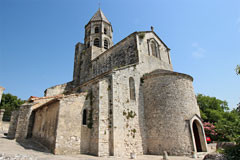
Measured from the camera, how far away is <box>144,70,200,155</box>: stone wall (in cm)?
1117

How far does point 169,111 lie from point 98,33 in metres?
18.4

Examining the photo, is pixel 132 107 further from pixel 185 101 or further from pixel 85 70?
pixel 85 70

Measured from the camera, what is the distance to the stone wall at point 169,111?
36.7ft

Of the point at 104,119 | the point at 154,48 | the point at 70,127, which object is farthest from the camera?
the point at 154,48

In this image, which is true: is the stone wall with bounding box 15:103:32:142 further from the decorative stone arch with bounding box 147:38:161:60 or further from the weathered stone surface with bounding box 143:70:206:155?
the decorative stone arch with bounding box 147:38:161:60

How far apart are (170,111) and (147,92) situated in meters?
2.49

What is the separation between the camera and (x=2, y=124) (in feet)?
68.7

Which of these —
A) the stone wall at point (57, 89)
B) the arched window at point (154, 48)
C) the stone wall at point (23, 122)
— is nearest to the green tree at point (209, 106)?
the arched window at point (154, 48)

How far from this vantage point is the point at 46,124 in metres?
11.4

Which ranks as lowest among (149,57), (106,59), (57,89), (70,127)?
(70,127)

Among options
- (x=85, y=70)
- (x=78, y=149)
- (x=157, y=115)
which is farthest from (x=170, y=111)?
(x=85, y=70)

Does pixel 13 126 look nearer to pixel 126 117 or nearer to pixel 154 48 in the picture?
pixel 126 117

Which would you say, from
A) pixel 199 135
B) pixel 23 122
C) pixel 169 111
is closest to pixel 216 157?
pixel 169 111

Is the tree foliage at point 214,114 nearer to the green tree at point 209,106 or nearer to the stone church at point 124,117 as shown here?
the green tree at point 209,106
